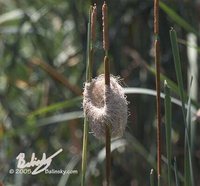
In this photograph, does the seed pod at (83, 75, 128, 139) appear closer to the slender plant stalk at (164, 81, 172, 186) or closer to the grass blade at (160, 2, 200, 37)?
the slender plant stalk at (164, 81, 172, 186)

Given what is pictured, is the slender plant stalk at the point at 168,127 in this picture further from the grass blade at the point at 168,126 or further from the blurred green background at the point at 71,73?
the blurred green background at the point at 71,73

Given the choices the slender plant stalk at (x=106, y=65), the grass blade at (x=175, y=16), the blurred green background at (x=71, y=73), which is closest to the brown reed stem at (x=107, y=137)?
the slender plant stalk at (x=106, y=65)

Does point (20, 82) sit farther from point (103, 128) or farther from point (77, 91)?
point (103, 128)

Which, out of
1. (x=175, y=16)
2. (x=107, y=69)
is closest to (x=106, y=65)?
(x=107, y=69)

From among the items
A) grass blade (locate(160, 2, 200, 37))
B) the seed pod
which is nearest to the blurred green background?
grass blade (locate(160, 2, 200, 37))

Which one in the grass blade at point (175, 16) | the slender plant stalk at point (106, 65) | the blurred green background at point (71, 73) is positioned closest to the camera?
the slender plant stalk at point (106, 65)

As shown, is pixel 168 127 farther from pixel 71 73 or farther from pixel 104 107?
pixel 71 73

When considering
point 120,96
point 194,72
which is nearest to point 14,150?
point 194,72
